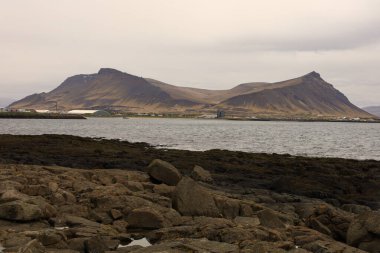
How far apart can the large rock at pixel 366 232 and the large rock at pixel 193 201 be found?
4.85 metres

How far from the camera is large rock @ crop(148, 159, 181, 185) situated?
22297mm

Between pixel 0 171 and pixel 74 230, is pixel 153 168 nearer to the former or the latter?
pixel 0 171

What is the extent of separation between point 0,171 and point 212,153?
2740 centimetres

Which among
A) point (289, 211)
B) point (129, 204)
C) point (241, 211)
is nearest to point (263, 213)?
point (241, 211)

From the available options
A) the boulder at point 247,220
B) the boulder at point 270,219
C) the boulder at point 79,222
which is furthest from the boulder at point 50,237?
the boulder at point 270,219

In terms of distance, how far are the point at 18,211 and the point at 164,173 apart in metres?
9.07

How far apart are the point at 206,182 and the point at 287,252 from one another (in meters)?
14.6

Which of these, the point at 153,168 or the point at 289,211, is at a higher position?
the point at 153,168

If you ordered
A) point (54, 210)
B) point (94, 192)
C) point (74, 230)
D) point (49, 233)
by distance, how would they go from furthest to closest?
point (94, 192), point (54, 210), point (74, 230), point (49, 233)

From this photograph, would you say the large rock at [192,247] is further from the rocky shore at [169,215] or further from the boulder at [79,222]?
the boulder at [79,222]

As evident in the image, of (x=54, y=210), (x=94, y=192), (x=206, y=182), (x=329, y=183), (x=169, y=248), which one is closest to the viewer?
(x=169, y=248)

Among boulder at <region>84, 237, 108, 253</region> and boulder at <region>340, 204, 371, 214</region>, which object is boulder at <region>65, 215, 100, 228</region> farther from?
boulder at <region>340, 204, 371, 214</region>

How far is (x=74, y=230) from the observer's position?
13898 millimetres

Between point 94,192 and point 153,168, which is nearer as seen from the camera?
point 94,192
